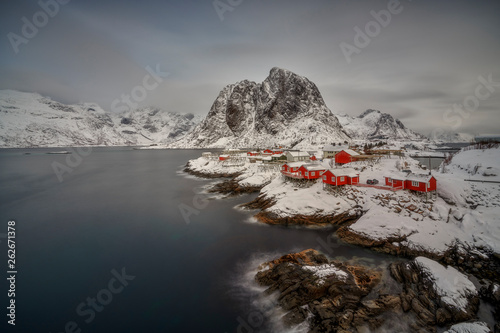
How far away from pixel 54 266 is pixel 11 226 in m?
20.1

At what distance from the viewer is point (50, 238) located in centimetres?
2831

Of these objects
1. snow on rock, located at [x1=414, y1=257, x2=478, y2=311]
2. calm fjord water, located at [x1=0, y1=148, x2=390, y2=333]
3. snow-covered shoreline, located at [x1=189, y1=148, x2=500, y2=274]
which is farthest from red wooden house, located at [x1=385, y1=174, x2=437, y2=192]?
snow on rock, located at [x1=414, y1=257, x2=478, y2=311]

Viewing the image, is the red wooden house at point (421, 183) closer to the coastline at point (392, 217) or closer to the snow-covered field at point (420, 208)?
the snow-covered field at point (420, 208)

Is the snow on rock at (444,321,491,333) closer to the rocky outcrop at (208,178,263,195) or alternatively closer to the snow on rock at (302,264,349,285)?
the snow on rock at (302,264,349,285)

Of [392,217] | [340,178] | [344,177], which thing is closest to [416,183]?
[392,217]

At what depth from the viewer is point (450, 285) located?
14.8 m

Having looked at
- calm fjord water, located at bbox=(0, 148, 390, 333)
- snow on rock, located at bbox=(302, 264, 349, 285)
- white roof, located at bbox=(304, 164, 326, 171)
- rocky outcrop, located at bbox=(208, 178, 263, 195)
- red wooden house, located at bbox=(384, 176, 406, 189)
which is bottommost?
calm fjord water, located at bbox=(0, 148, 390, 333)

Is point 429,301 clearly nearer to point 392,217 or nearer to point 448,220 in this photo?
point 392,217

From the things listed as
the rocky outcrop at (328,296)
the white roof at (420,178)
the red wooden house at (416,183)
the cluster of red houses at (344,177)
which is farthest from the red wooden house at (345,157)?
the rocky outcrop at (328,296)

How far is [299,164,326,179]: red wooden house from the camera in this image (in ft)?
130

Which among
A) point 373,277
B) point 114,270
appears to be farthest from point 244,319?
point 114,270

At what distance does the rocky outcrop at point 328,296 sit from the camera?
13133 millimetres

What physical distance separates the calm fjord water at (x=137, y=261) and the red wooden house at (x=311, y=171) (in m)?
13.5

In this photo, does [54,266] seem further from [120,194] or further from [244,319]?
[120,194]
